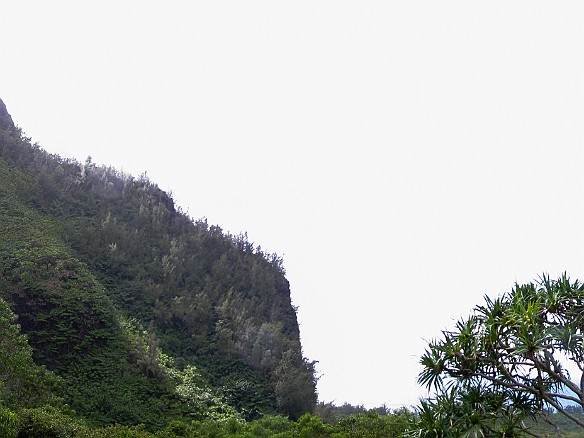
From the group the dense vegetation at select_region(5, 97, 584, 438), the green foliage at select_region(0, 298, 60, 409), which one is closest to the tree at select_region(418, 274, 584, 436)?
the dense vegetation at select_region(5, 97, 584, 438)

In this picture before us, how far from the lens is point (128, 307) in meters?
20.5

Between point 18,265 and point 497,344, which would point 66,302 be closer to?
point 18,265

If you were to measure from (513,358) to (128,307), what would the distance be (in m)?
16.0

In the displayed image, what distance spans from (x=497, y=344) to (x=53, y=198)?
21.5 meters

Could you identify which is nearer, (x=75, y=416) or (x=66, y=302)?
(x=75, y=416)

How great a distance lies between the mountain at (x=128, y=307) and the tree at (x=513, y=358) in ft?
28.2

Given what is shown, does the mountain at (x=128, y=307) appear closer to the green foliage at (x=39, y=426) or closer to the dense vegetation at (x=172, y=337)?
the dense vegetation at (x=172, y=337)

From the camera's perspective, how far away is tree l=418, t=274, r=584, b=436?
27.7ft

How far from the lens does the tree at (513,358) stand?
8.44 meters

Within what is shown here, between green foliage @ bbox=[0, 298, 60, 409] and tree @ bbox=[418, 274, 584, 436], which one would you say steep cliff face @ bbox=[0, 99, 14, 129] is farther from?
tree @ bbox=[418, 274, 584, 436]

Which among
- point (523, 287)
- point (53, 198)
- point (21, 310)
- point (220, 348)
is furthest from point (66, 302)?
point (523, 287)

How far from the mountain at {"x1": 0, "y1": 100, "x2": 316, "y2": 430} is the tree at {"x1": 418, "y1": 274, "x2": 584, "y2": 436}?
859 cm

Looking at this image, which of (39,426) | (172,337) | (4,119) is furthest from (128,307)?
(4,119)

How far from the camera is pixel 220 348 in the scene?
20.3 meters
